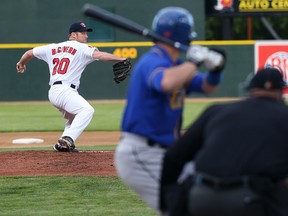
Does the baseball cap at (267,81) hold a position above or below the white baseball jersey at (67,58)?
above

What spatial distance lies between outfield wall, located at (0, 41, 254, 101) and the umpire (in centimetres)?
1923

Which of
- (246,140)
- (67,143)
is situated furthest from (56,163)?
(246,140)

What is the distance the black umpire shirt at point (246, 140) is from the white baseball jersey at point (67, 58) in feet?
24.3

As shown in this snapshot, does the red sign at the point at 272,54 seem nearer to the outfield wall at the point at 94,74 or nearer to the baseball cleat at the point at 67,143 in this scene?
the outfield wall at the point at 94,74

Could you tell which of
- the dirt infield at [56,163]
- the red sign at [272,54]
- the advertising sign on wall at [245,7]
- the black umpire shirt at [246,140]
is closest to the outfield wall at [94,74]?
the red sign at [272,54]

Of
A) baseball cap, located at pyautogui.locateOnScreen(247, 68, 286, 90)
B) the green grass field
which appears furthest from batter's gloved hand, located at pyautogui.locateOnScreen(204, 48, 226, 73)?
the green grass field

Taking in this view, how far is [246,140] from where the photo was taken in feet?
13.8

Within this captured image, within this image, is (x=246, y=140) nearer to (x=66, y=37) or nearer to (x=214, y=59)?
(x=214, y=59)

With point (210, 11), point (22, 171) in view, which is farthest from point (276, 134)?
point (210, 11)

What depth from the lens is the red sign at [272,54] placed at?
75.2ft

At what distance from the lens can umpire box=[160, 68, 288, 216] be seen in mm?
4180

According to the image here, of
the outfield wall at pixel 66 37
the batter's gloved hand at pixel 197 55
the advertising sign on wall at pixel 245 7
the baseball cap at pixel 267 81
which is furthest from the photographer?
the outfield wall at pixel 66 37

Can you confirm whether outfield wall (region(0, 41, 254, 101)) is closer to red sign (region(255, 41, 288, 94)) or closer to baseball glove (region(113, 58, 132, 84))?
red sign (region(255, 41, 288, 94))

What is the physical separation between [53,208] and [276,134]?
3932 millimetres
